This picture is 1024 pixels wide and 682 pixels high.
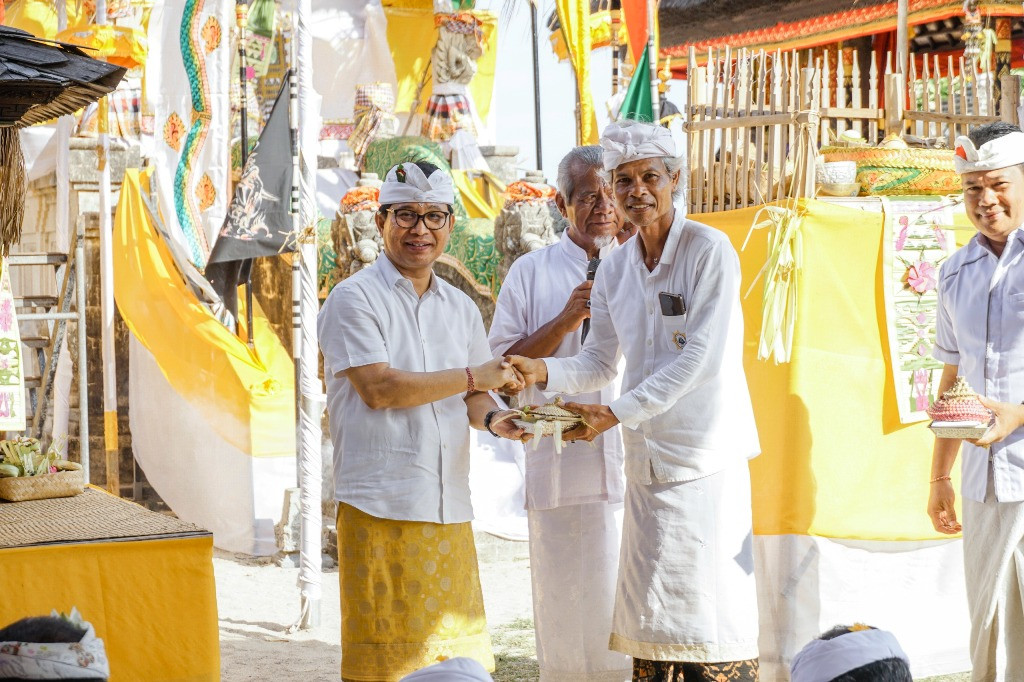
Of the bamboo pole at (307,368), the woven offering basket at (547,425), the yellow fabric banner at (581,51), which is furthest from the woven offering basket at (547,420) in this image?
the yellow fabric banner at (581,51)

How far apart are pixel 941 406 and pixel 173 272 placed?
21.1 ft

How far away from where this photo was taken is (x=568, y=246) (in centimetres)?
402

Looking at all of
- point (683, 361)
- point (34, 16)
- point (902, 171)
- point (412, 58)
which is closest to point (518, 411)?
point (683, 361)

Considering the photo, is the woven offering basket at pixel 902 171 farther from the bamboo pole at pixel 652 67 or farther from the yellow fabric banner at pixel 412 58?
the yellow fabric banner at pixel 412 58

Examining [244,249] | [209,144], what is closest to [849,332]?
[244,249]

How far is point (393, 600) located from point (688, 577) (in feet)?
2.64

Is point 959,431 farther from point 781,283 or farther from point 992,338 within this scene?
point 781,283

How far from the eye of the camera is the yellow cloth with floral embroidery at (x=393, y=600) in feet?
10.2

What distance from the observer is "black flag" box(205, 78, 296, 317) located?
688 centimetres

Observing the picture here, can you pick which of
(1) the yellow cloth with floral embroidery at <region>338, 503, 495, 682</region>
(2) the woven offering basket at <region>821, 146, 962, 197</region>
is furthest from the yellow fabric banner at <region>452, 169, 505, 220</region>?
(1) the yellow cloth with floral embroidery at <region>338, 503, 495, 682</region>

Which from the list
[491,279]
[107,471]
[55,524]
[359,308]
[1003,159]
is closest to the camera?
[359,308]

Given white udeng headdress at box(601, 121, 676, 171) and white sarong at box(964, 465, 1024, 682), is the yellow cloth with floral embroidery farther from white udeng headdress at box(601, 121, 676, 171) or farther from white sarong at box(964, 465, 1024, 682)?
white sarong at box(964, 465, 1024, 682)

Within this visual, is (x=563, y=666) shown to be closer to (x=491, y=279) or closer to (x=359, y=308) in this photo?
(x=359, y=308)

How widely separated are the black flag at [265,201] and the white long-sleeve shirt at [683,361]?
354 centimetres
